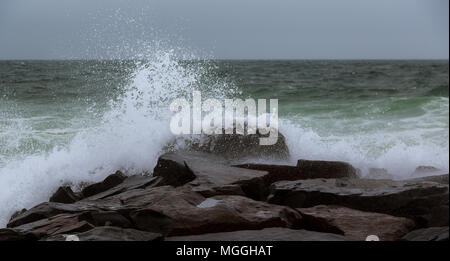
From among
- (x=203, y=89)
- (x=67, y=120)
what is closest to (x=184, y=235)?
(x=203, y=89)

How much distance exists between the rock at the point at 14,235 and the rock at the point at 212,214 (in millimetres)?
584

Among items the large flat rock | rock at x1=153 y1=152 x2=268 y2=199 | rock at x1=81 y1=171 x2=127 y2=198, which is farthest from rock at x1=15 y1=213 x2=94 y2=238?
rock at x1=81 y1=171 x2=127 y2=198

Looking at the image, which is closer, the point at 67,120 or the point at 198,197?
the point at 198,197

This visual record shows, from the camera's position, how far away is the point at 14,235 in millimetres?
2990

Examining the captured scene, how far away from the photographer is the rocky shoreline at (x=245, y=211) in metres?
2.87

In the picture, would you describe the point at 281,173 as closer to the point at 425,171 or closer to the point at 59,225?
the point at 425,171

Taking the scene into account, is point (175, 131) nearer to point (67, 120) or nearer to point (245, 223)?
point (245, 223)

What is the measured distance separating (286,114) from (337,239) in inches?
300

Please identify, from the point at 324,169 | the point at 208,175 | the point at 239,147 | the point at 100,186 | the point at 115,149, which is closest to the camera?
the point at 208,175

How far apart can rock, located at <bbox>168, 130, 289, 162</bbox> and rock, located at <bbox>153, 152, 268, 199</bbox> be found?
Result: 31 cm

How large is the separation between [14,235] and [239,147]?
2.40 meters

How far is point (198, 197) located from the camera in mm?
3477

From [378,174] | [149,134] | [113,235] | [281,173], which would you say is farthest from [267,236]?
[149,134]
